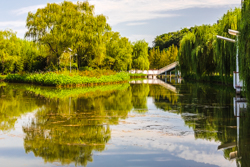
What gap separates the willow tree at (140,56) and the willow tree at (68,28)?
28.4 m

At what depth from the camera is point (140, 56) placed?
6981cm

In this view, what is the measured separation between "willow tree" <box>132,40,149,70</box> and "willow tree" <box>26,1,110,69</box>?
28381 mm

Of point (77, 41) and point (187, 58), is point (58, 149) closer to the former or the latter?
point (77, 41)

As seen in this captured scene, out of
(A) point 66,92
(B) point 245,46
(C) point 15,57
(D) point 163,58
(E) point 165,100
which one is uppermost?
(D) point 163,58

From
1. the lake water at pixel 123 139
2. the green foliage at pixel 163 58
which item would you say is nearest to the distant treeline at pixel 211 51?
the lake water at pixel 123 139

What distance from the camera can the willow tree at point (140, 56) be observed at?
68.2 meters

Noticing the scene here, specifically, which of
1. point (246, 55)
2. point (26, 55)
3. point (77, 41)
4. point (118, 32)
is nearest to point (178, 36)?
point (118, 32)

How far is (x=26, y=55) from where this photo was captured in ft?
188

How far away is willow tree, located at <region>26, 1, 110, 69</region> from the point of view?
3703cm

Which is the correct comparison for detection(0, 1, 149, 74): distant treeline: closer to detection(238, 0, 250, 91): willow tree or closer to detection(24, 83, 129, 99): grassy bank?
detection(24, 83, 129, 99): grassy bank

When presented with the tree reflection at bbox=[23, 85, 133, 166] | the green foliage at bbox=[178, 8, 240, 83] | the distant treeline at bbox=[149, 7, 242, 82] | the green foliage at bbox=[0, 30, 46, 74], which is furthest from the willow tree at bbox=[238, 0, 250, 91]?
the green foliage at bbox=[0, 30, 46, 74]

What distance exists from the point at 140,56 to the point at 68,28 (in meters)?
33.9

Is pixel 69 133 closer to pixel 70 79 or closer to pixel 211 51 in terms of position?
pixel 70 79

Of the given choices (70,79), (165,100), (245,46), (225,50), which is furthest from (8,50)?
(245,46)
